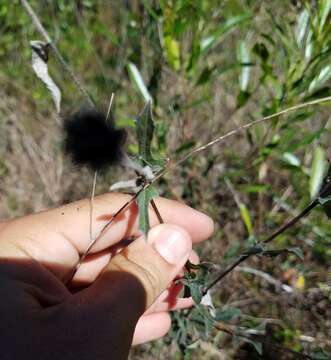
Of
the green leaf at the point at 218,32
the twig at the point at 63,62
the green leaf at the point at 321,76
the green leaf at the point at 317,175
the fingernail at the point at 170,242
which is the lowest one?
the fingernail at the point at 170,242

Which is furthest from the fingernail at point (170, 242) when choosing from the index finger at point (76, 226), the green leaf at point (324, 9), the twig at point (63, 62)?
the green leaf at point (324, 9)

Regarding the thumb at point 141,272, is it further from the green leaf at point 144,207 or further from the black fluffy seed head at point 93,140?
the black fluffy seed head at point 93,140

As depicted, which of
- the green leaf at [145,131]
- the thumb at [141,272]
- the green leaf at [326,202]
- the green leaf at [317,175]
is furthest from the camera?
the green leaf at [317,175]

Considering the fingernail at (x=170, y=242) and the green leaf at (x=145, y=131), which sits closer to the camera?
the green leaf at (x=145, y=131)

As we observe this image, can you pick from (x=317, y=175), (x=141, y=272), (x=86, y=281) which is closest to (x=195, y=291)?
(x=141, y=272)

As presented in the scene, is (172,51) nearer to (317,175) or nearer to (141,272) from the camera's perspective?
(317,175)

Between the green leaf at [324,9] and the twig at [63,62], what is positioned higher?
the twig at [63,62]

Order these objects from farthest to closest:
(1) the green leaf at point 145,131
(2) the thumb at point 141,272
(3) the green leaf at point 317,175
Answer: (3) the green leaf at point 317,175 < (2) the thumb at point 141,272 < (1) the green leaf at point 145,131

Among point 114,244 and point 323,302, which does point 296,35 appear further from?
point 323,302

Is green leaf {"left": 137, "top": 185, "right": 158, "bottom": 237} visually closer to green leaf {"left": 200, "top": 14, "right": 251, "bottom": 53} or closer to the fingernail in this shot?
the fingernail
